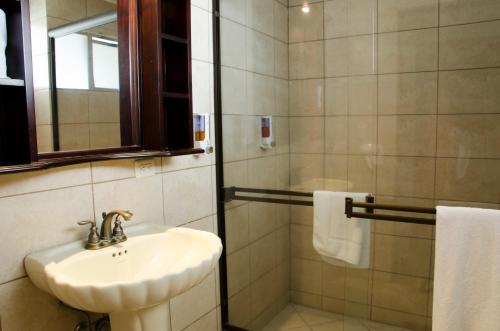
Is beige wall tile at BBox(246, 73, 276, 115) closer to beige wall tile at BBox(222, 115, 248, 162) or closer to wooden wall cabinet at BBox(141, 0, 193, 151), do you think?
beige wall tile at BBox(222, 115, 248, 162)

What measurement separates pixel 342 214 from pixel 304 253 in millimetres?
346

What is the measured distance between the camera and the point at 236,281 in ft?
6.68

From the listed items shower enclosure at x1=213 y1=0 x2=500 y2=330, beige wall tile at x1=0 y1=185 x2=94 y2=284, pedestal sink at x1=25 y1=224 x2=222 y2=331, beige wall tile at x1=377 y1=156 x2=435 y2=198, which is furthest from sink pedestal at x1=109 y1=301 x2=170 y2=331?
beige wall tile at x1=377 y1=156 x2=435 y2=198

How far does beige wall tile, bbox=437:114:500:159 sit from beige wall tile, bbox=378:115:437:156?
0.04 m

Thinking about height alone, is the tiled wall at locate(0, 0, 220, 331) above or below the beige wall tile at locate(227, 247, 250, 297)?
above

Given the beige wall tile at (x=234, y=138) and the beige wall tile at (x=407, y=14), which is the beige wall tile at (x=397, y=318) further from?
the beige wall tile at (x=407, y=14)

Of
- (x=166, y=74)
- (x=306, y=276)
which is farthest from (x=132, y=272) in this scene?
(x=306, y=276)

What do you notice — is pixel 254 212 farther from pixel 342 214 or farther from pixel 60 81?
pixel 60 81

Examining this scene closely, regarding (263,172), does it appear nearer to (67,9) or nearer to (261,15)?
(261,15)

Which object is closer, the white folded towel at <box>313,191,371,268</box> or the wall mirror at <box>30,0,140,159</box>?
the wall mirror at <box>30,0,140,159</box>

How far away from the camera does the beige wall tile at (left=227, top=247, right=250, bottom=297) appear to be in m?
2.03

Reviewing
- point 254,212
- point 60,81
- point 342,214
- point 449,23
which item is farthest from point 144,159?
point 449,23

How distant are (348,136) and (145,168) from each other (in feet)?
3.12

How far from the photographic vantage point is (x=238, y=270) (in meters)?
2.04
